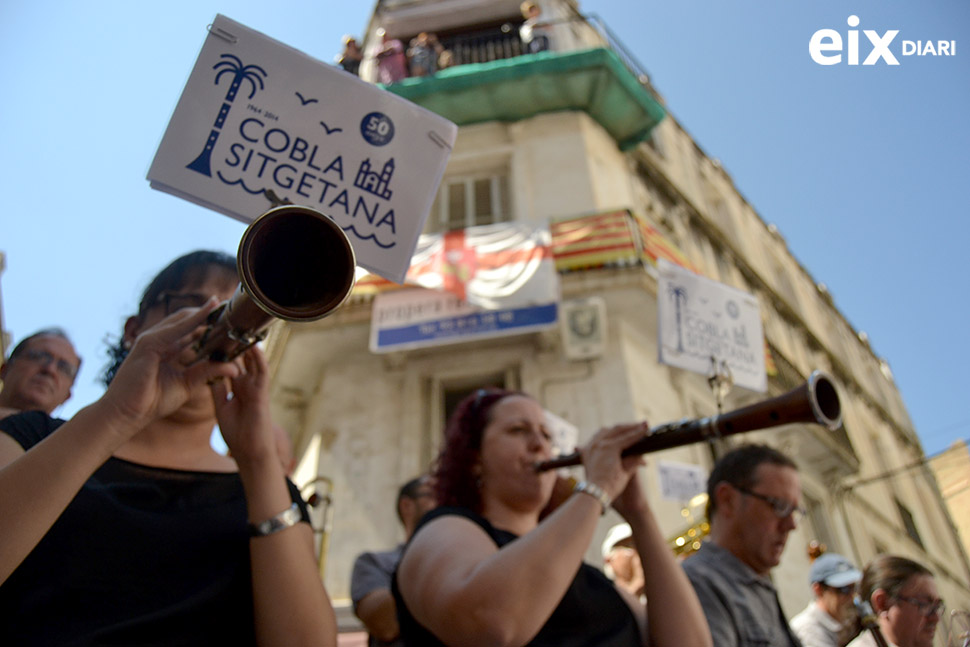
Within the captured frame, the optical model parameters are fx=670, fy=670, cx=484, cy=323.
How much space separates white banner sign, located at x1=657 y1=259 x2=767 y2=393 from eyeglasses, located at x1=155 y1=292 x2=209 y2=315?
95.9 inches

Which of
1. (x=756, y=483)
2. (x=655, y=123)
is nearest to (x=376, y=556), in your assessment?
(x=756, y=483)

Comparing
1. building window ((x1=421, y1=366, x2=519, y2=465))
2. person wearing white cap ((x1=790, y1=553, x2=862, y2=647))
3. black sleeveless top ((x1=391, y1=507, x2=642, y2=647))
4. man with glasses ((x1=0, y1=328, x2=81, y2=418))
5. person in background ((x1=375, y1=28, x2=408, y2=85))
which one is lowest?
person wearing white cap ((x1=790, y1=553, x2=862, y2=647))

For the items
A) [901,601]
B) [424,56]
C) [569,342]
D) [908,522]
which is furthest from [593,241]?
[908,522]

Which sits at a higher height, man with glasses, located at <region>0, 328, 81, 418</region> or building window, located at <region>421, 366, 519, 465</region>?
building window, located at <region>421, 366, 519, 465</region>

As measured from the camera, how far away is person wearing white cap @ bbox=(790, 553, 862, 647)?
2.93 metres

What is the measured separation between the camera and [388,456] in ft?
24.1

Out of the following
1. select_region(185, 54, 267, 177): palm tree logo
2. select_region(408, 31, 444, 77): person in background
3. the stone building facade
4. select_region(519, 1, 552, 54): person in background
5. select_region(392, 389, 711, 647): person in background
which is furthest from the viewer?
select_region(519, 1, 552, 54): person in background

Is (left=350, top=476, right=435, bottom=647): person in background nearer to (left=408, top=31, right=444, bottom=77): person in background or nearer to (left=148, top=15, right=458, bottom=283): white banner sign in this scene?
(left=148, top=15, right=458, bottom=283): white banner sign

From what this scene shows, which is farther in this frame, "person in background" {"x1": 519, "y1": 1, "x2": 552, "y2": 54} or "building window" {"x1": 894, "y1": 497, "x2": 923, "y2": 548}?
"building window" {"x1": 894, "y1": 497, "x2": 923, "y2": 548}

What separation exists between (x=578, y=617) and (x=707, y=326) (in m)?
2.28

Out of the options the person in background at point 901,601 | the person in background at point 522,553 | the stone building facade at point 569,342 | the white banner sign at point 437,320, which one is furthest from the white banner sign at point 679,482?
the person in background at point 522,553

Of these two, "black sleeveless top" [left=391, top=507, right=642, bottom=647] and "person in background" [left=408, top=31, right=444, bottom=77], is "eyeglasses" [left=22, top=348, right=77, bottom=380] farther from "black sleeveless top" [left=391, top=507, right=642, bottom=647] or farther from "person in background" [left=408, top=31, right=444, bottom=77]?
"person in background" [left=408, top=31, right=444, bottom=77]

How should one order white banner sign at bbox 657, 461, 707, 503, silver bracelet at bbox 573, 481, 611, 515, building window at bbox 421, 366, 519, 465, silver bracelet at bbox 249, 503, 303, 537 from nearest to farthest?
silver bracelet at bbox 249, 503, 303, 537, silver bracelet at bbox 573, 481, 611, 515, white banner sign at bbox 657, 461, 707, 503, building window at bbox 421, 366, 519, 465

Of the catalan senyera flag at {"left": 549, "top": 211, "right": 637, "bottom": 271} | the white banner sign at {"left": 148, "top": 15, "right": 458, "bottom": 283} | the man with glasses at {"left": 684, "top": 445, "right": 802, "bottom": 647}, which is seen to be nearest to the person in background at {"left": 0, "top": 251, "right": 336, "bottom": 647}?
the white banner sign at {"left": 148, "top": 15, "right": 458, "bottom": 283}
